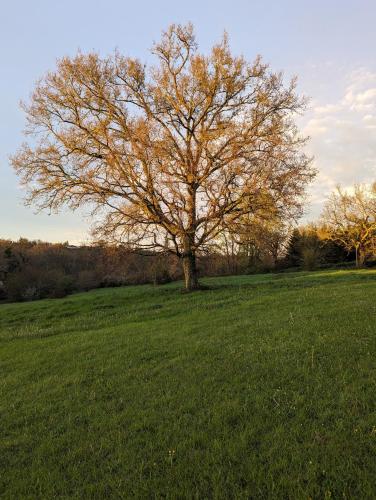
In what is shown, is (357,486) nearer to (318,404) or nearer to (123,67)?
(318,404)

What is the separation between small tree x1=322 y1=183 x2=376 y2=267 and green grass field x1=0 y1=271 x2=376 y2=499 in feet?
142

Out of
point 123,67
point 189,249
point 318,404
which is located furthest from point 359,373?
→ point 123,67

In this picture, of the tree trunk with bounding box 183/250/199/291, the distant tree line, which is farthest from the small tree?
the tree trunk with bounding box 183/250/199/291

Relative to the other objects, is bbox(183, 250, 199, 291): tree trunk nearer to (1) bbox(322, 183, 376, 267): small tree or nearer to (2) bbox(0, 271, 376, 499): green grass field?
(2) bbox(0, 271, 376, 499): green grass field

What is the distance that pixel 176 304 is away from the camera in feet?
58.6

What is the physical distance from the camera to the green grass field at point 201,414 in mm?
3691

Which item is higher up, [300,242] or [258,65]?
[258,65]

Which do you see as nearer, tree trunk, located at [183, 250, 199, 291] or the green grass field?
the green grass field

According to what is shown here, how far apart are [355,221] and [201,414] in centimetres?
5120

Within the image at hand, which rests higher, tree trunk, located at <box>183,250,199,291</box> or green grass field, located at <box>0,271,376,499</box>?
tree trunk, located at <box>183,250,199,291</box>

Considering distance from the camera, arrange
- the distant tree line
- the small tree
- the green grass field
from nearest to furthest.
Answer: the green grass field, the distant tree line, the small tree

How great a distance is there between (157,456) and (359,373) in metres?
3.69

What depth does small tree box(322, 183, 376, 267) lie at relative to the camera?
159 feet

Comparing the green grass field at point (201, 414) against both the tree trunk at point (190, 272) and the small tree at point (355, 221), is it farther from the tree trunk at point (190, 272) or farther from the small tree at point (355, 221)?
the small tree at point (355, 221)
